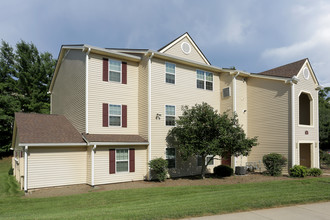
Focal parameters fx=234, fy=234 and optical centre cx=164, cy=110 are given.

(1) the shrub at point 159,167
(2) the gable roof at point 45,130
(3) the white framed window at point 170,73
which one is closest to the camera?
(2) the gable roof at point 45,130

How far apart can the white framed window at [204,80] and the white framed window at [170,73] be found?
217cm

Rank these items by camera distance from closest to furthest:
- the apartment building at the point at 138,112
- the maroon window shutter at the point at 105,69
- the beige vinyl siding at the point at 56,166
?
the beige vinyl siding at the point at 56,166 → the apartment building at the point at 138,112 → the maroon window shutter at the point at 105,69

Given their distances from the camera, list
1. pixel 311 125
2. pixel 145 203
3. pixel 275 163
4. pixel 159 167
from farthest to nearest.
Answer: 1. pixel 311 125
2. pixel 275 163
3. pixel 159 167
4. pixel 145 203

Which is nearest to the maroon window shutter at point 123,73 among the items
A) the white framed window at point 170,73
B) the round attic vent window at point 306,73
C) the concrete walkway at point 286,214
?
the white framed window at point 170,73

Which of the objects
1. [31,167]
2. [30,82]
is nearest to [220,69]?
[31,167]

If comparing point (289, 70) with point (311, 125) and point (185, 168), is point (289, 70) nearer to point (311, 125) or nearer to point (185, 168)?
point (311, 125)

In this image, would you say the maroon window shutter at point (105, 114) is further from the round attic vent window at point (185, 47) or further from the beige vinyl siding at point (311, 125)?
the beige vinyl siding at point (311, 125)

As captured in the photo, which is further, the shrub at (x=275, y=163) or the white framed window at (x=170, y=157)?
the shrub at (x=275, y=163)

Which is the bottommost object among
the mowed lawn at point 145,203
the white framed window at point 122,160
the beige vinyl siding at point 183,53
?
the mowed lawn at point 145,203

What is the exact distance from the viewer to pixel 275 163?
1502 centimetres

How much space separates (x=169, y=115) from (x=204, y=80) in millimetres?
4175

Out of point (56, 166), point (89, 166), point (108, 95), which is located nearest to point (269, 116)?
point (108, 95)

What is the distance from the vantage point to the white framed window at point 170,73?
1530 cm

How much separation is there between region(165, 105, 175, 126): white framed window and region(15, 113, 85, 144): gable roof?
5.28 meters
